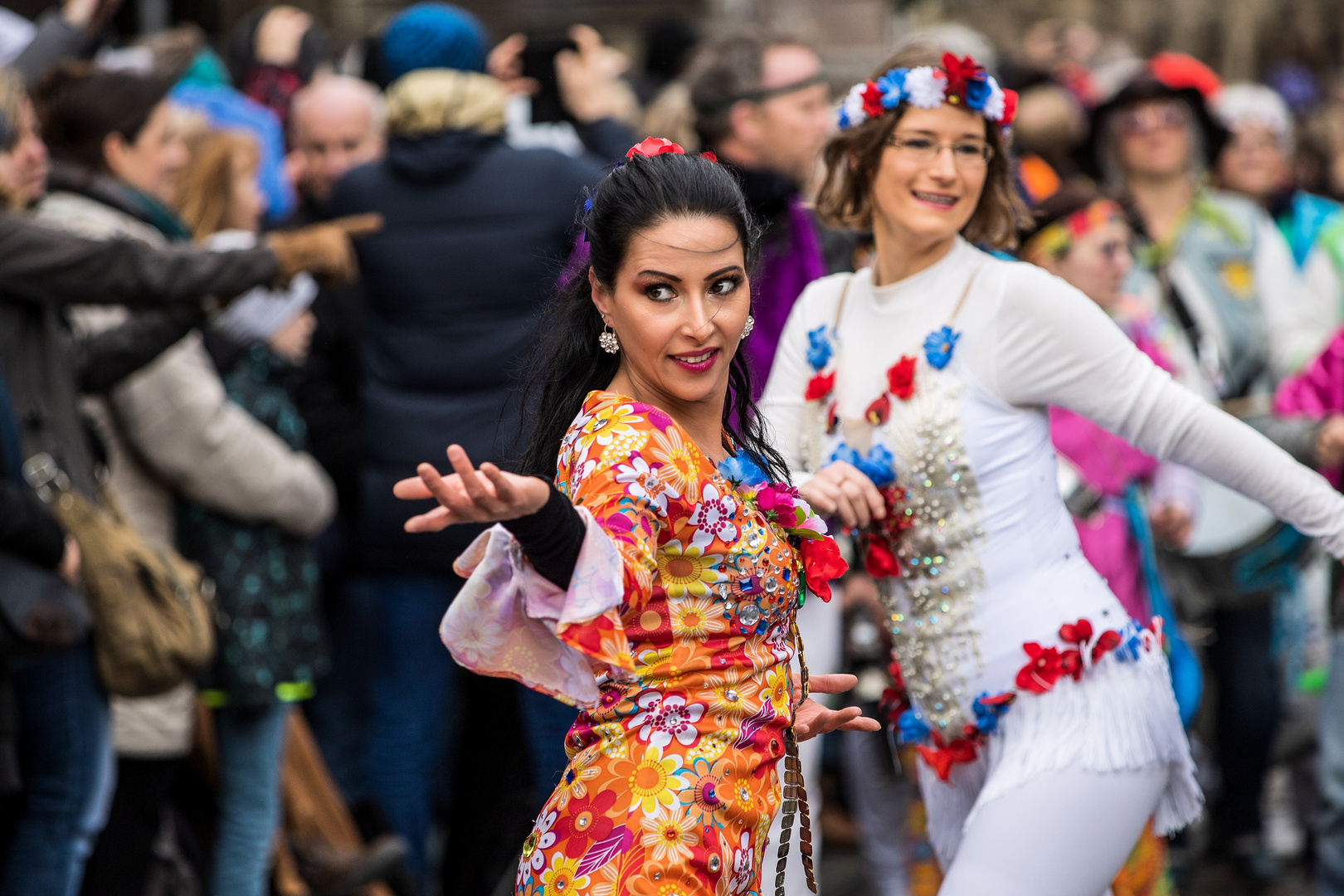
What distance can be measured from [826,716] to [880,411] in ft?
2.49

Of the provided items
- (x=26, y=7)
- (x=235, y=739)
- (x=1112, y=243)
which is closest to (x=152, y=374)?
(x=235, y=739)

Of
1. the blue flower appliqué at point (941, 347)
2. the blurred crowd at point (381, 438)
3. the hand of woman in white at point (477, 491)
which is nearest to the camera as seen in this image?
the hand of woman in white at point (477, 491)

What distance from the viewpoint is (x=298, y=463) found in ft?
15.7

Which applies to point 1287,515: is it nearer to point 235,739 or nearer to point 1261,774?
point 235,739

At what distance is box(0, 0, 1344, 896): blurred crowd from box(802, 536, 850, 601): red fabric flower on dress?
716mm

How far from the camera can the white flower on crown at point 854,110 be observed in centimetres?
345

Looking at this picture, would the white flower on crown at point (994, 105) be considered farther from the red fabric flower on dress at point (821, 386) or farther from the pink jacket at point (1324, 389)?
the pink jacket at point (1324, 389)

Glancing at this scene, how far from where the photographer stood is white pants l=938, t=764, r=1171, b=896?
A: 119 inches

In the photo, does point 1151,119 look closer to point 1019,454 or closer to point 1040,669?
point 1019,454

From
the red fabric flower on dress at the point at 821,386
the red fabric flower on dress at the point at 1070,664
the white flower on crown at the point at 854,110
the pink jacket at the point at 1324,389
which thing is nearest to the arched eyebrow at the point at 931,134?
the white flower on crown at the point at 854,110

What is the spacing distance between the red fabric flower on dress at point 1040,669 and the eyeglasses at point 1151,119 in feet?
12.1

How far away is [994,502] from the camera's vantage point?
3229 millimetres

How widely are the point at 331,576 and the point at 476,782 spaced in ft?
3.23

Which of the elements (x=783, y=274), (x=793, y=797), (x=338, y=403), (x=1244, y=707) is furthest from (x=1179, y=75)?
(x=793, y=797)
